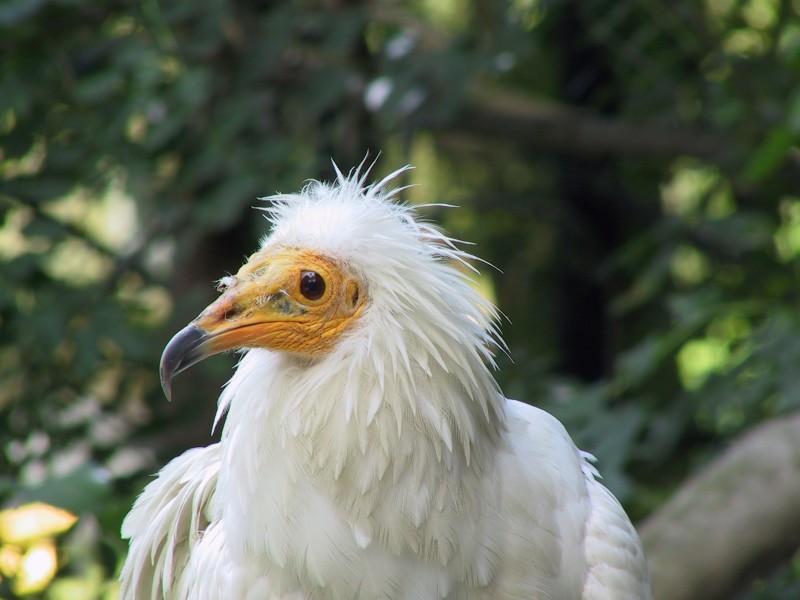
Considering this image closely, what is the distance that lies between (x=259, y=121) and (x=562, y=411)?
5.12 feet

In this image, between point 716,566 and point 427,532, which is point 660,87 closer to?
point 716,566

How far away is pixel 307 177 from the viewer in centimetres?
326

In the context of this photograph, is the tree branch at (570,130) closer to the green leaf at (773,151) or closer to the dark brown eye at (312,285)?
the green leaf at (773,151)

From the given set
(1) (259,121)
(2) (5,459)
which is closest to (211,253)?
(1) (259,121)

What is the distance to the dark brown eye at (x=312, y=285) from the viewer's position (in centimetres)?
196

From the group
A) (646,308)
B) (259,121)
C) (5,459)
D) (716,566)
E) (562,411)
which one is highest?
(259,121)

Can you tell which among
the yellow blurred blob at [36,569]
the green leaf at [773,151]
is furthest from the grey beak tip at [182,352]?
the green leaf at [773,151]

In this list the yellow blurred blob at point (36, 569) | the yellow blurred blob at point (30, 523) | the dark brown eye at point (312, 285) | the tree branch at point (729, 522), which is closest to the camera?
the dark brown eye at point (312, 285)

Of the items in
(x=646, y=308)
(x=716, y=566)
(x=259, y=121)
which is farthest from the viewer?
(x=646, y=308)

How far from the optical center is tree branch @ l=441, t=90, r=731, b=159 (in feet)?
14.6

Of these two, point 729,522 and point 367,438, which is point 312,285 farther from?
point 729,522

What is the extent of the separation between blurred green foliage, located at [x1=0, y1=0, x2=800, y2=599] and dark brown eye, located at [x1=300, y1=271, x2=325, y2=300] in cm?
116

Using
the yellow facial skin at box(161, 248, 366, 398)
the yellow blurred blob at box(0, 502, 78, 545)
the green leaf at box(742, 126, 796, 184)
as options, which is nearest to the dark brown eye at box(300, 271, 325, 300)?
the yellow facial skin at box(161, 248, 366, 398)

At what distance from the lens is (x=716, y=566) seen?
286cm
